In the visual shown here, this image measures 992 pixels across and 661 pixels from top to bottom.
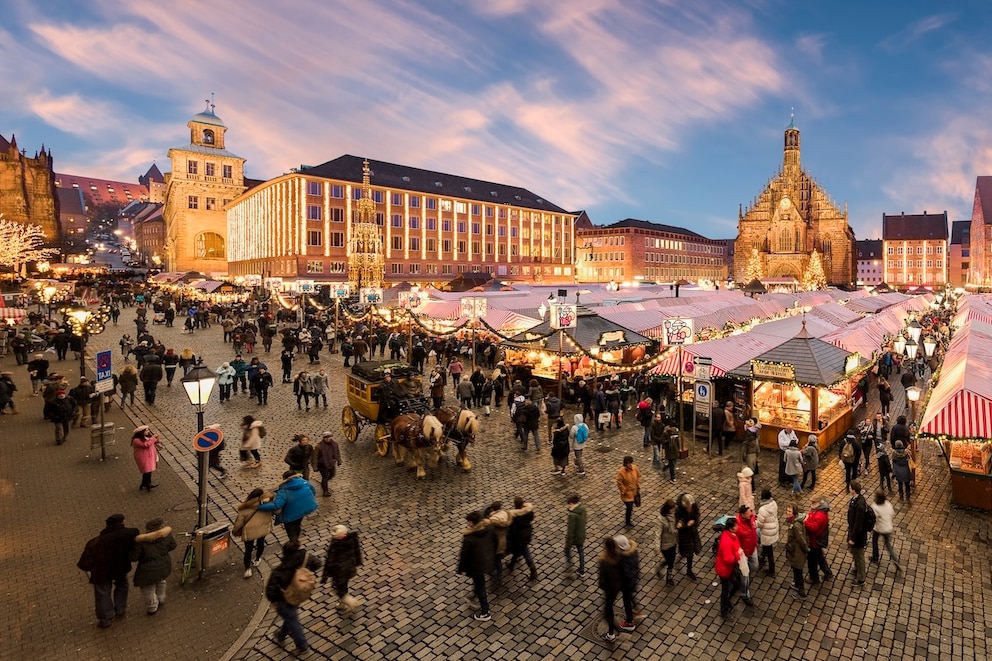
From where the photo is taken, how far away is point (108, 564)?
6.84 metres

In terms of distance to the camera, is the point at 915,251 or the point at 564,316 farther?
the point at 915,251

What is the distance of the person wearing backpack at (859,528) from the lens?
8.00 m

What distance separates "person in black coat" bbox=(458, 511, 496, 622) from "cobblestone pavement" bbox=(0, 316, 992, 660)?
12.7 inches

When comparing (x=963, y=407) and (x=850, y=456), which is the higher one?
(x=963, y=407)

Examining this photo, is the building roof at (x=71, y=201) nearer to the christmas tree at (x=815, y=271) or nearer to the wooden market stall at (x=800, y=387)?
the christmas tree at (x=815, y=271)

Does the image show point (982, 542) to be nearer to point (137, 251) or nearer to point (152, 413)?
point (152, 413)

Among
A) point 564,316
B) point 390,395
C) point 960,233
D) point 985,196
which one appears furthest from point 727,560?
point 960,233

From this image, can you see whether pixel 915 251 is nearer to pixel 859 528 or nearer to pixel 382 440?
pixel 859 528

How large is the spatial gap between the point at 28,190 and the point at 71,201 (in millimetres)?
75327

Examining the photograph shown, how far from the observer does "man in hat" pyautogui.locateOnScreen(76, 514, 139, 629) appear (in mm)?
6828

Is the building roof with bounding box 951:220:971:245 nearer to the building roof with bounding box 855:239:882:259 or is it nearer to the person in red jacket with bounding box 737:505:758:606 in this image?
the building roof with bounding box 855:239:882:259

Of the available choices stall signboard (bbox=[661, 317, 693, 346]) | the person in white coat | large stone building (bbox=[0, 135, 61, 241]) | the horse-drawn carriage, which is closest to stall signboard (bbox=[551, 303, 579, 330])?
stall signboard (bbox=[661, 317, 693, 346])

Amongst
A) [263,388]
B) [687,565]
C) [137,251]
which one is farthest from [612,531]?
[137,251]

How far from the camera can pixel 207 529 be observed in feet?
27.2
